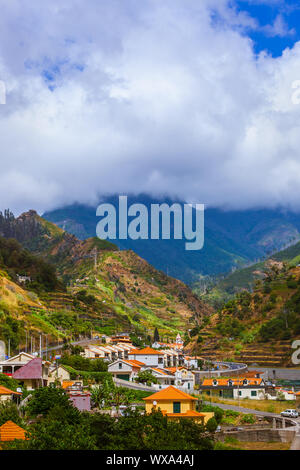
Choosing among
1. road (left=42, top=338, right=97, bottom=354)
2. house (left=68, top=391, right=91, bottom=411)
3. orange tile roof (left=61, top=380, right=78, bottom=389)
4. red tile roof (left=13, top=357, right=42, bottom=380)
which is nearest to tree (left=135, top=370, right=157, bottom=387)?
orange tile roof (left=61, top=380, right=78, bottom=389)

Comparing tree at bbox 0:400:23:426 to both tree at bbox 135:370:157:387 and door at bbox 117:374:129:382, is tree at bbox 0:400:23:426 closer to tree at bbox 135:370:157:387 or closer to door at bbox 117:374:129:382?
tree at bbox 135:370:157:387

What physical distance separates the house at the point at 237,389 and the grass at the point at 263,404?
188 cm

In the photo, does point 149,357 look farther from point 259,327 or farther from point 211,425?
point 211,425

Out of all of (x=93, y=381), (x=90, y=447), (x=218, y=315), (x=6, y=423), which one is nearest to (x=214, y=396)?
(x=93, y=381)

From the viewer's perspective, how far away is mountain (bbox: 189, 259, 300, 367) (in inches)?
4358

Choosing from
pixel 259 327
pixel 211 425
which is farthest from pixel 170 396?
pixel 259 327

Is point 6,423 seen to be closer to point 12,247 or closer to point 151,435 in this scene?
point 151,435

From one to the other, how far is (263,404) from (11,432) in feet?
134

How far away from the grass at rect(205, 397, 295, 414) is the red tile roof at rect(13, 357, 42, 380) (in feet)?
70.0

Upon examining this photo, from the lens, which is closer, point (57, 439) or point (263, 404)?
point (57, 439)

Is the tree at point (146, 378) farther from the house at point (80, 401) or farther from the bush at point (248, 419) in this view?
the house at point (80, 401)

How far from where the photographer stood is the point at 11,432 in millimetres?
33750
